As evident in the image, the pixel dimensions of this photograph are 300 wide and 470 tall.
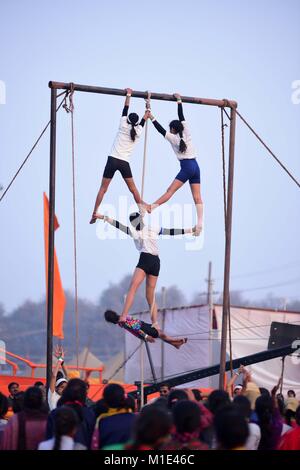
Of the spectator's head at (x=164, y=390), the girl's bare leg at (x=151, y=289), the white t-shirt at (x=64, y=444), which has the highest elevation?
the girl's bare leg at (x=151, y=289)

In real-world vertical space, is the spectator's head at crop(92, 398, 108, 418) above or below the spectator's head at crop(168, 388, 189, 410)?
below

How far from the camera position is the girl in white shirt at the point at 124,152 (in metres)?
13.6

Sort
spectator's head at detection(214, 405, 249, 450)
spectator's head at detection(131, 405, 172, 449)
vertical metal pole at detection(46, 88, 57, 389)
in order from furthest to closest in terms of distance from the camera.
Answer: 1. vertical metal pole at detection(46, 88, 57, 389)
2. spectator's head at detection(214, 405, 249, 450)
3. spectator's head at detection(131, 405, 172, 449)

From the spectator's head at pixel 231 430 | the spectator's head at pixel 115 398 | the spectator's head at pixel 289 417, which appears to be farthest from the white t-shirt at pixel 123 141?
the spectator's head at pixel 231 430

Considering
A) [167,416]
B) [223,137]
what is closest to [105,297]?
[223,137]

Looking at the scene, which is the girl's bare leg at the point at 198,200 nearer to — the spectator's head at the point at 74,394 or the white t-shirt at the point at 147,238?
the white t-shirt at the point at 147,238

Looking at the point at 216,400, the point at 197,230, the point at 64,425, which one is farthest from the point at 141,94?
the point at 64,425

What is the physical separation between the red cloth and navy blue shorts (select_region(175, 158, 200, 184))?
5.90 metres

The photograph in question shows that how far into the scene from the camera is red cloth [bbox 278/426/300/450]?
8547 mm

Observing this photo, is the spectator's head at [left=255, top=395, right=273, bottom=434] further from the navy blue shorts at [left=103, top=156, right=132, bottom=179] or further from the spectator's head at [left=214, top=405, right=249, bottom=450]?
the navy blue shorts at [left=103, top=156, right=132, bottom=179]

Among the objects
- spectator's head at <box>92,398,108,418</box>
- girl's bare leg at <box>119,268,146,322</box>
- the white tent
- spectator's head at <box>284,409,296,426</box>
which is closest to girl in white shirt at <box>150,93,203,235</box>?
girl's bare leg at <box>119,268,146,322</box>

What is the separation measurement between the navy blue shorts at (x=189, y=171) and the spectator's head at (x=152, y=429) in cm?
709

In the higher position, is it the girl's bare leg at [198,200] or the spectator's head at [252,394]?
the girl's bare leg at [198,200]

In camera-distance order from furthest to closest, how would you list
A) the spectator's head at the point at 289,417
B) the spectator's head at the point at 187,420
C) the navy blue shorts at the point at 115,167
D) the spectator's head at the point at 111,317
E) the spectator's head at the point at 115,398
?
1. the navy blue shorts at the point at 115,167
2. the spectator's head at the point at 111,317
3. the spectator's head at the point at 289,417
4. the spectator's head at the point at 115,398
5. the spectator's head at the point at 187,420
